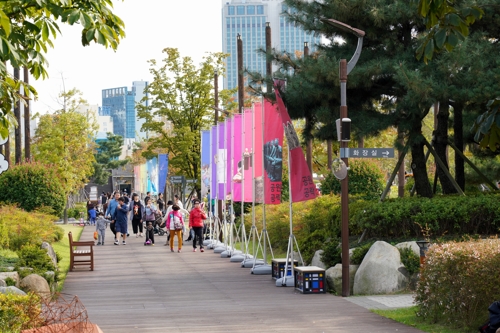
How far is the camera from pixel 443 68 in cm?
1950

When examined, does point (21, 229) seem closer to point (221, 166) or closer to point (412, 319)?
point (221, 166)

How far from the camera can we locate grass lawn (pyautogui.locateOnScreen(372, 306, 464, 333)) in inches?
457

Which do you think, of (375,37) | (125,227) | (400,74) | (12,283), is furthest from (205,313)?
(125,227)

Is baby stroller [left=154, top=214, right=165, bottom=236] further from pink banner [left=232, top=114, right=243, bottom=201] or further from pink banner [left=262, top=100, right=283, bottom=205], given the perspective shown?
pink banner [left=262, top=100, right=283, bottom=205]

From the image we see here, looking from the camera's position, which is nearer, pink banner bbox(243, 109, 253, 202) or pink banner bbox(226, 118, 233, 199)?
pink banner bbox(243, 109, 253, 202)

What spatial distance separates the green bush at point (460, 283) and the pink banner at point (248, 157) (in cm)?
1165

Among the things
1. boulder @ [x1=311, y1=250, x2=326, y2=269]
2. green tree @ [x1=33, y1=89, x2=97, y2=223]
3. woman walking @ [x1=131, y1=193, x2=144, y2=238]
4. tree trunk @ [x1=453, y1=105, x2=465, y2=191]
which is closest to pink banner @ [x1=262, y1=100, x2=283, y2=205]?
boulder @ [x1=311, y1=250, x2=326, y2=269]

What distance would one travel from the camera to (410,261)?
54.4ft

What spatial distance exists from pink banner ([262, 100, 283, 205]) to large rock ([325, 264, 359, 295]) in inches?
132

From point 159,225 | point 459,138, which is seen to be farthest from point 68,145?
point 459,138

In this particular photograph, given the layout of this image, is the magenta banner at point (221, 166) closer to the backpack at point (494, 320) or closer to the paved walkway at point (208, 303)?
the paved walkway at point (208, 303)

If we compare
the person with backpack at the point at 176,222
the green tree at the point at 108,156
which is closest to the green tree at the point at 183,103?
the person with backpack at the point at 176,222

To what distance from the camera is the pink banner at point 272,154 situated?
1986 centimetres

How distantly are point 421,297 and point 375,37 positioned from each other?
1047 cm
